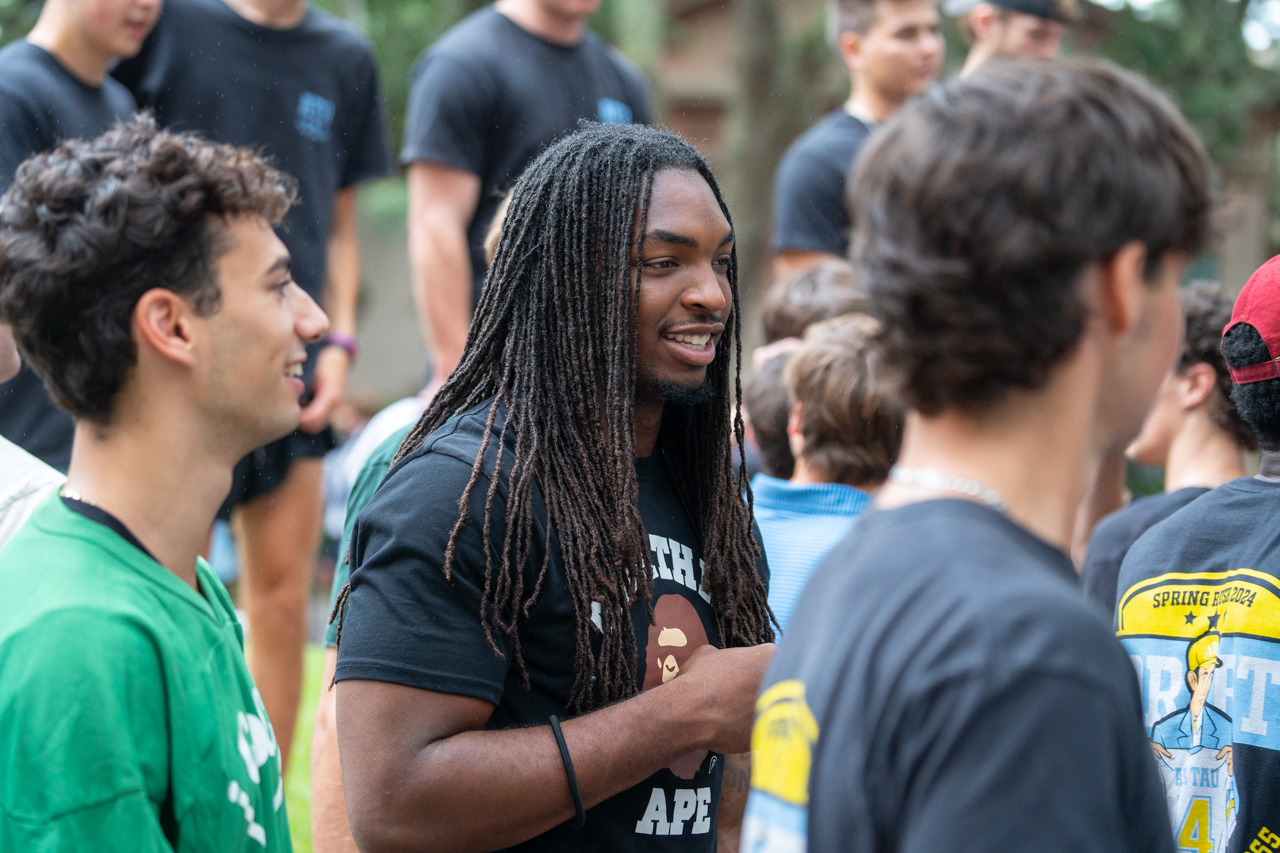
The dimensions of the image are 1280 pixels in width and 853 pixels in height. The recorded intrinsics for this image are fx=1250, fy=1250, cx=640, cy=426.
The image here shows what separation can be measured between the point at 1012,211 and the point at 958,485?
0.30 metres

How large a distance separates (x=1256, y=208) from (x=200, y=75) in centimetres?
1604

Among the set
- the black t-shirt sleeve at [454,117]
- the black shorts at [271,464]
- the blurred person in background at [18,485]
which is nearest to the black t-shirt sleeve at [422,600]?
the blurred person in background at [18,485]

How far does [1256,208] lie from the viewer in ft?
55.3

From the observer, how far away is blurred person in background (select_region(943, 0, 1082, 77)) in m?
5.60

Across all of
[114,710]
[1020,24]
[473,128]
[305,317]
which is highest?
[1020,24]

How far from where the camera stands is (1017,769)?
1172mm

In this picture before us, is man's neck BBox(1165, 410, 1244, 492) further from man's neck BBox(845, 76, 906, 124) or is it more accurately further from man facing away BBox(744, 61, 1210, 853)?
man facing away BBox(744, 61, 1210, 853)

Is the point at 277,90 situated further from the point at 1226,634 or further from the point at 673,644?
the point at 1226,634

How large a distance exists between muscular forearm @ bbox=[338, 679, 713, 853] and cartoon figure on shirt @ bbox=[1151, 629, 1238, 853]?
1.08m

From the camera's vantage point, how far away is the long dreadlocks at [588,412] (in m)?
2.22

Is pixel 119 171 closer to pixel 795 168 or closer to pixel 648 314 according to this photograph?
pixel 648 314

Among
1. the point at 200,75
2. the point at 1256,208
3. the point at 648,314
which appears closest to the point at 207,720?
the point at 648,314

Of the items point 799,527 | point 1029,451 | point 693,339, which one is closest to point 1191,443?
point 799,527

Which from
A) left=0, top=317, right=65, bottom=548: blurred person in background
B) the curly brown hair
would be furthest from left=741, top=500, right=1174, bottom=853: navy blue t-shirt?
left=0, top=317, right=65, bottom=548: blurred person in background
